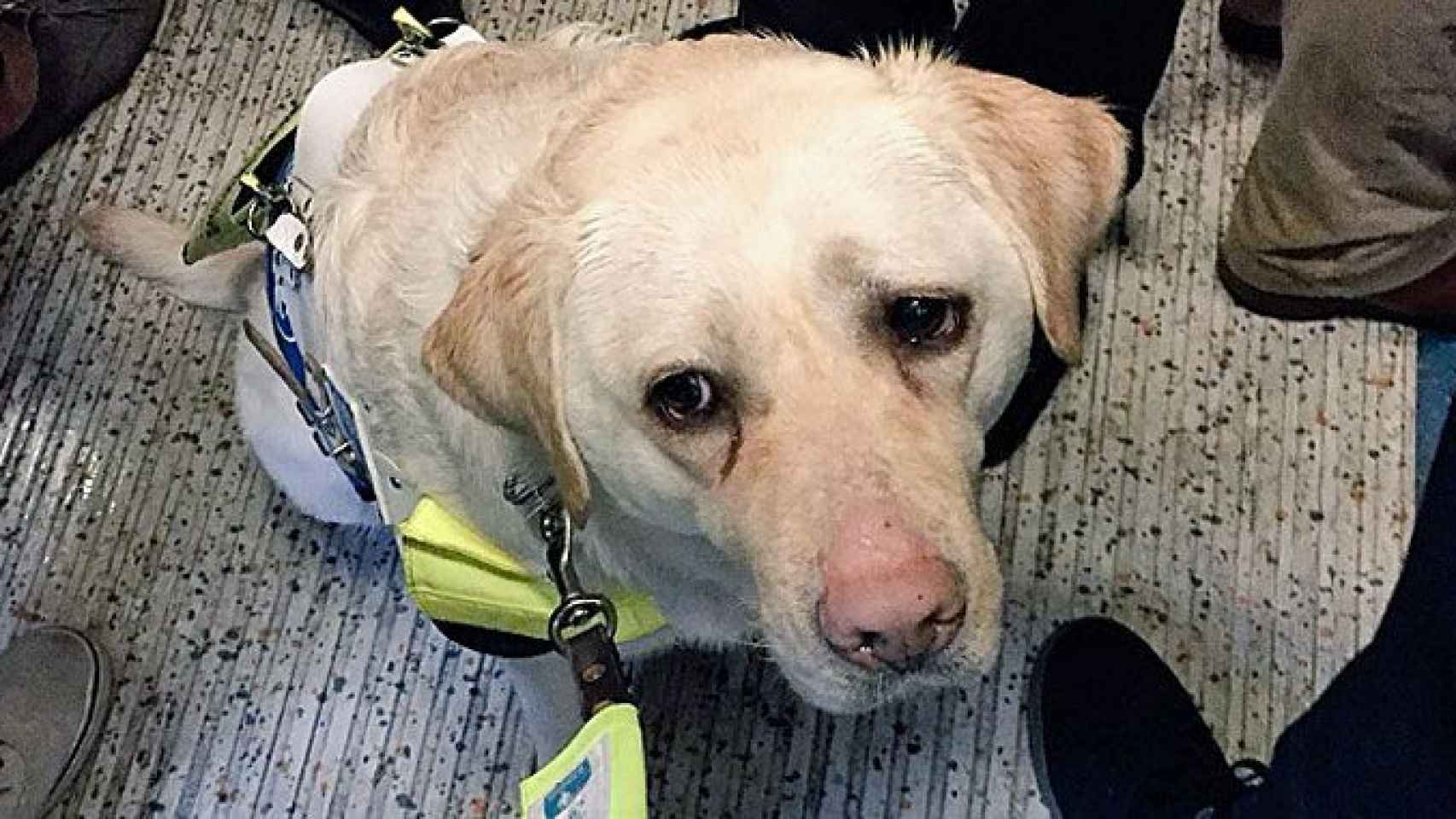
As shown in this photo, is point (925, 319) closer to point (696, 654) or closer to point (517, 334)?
point (517, 334)

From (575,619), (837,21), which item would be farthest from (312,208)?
(837,21)

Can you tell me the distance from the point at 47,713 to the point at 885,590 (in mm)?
1036

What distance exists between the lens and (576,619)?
1.09 m

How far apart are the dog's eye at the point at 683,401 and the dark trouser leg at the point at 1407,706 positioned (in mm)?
456

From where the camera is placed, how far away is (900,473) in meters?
0.90

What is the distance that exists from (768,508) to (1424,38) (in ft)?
3.05

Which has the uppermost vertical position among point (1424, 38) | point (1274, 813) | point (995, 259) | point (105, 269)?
point (995, 259)

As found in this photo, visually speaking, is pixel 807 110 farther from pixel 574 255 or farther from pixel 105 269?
pixel 105 269

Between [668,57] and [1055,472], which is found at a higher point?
[668,57]

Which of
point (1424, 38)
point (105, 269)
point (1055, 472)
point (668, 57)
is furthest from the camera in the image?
point (105, 269)

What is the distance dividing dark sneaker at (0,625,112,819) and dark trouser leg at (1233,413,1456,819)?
114cm

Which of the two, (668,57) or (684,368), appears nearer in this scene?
(684,368)

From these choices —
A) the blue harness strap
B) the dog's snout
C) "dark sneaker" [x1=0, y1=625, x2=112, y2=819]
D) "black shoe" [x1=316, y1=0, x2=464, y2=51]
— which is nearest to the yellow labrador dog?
the dog's snout

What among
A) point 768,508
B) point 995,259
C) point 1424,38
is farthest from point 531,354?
point 1424,38
